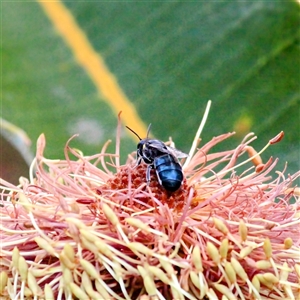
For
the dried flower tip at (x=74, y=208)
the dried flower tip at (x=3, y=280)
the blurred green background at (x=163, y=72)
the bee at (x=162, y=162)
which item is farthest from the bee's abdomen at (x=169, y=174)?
the blurred green background at (x=163, y=72)

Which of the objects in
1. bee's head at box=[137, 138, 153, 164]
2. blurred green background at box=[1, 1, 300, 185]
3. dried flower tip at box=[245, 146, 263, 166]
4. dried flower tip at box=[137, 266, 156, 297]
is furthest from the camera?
blurred green background at box=[1, 1, 300, 185]

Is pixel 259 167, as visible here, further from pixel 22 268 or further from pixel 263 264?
pixel 22 268

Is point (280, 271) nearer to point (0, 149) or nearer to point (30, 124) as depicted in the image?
point (0, 149)

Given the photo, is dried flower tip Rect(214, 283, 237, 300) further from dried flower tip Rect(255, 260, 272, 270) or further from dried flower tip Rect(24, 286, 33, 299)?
dried flower tip Rect(24, 286, 33, 299)

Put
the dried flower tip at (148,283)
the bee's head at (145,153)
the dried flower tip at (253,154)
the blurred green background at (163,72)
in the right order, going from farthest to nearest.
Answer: the blurred green background at (163,72) < the dried flower tip at (253,154) < the bee's head at (145,153) < the dried flower tip at (148,283)

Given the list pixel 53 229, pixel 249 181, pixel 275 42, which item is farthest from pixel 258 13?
pixel 53 229

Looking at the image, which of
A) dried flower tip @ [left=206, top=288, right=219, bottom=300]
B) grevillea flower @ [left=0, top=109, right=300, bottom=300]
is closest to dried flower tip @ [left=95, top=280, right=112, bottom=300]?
grevillea flower @ [left=0, top=109, right=300, bottom=300]

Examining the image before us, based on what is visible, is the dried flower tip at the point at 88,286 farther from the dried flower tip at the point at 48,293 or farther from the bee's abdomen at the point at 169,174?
the bee's abdomen at the point at 169,174

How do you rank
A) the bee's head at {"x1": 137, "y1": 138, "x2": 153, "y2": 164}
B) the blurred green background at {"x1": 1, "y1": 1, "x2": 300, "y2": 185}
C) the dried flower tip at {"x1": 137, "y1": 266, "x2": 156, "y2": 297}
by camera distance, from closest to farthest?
the dried flower tip at {"x1": 137, "y1": 266, "x2": 156, "y2": 297} < the bee's head at {"x1": 137, "y1": 138, "x2": 153, "y2": 164} < the blurred green background at {"x1": 1, "y1": 1, "x2": 300, "y2": 185}
